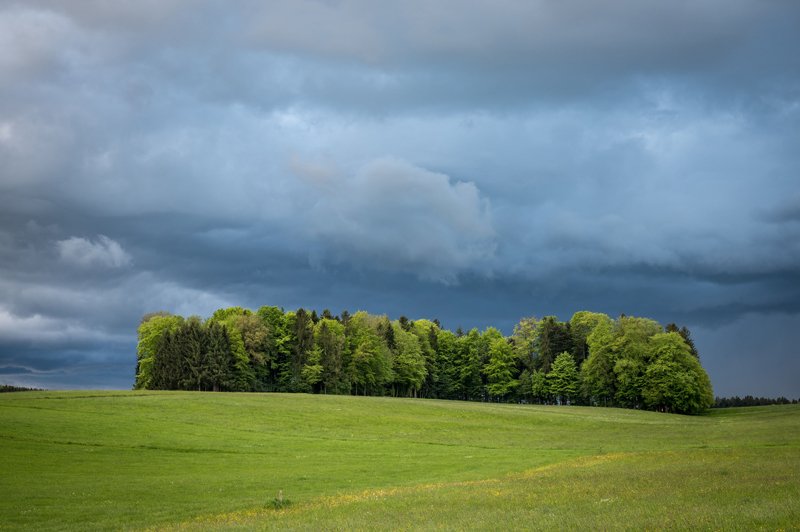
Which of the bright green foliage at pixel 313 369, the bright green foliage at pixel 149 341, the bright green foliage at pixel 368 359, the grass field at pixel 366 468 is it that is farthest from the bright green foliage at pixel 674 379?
the bright green foliage at pixel 149 341

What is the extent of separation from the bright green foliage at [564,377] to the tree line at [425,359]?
22 cm

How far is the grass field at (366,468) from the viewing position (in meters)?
22.1

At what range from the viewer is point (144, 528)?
2448 cm

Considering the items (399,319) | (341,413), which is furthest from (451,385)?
(341,413)

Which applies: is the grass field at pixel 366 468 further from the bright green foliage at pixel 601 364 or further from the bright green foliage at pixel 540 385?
the bright green foliage at pixel 540 385

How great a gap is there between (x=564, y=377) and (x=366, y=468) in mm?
98453

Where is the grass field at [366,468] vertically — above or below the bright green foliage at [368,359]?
below

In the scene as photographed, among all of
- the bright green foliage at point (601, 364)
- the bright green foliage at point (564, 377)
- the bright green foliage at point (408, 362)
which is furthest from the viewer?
the bright green foliage at point (408, 362)

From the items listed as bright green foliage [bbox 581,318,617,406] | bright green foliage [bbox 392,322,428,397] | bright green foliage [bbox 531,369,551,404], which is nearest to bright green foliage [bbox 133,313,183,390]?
bright green foliage [bbox 392,322,428,397]

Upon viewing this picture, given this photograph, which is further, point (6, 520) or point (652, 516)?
point (6, 520)

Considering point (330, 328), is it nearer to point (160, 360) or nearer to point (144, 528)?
point (160, 360)

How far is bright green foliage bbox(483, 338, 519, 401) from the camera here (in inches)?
5699

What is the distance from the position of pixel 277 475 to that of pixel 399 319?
124m

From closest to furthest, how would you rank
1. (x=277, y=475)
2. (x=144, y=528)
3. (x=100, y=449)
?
(x=144, y=528) → (x=277, y=475) → (x=100, y=449)
